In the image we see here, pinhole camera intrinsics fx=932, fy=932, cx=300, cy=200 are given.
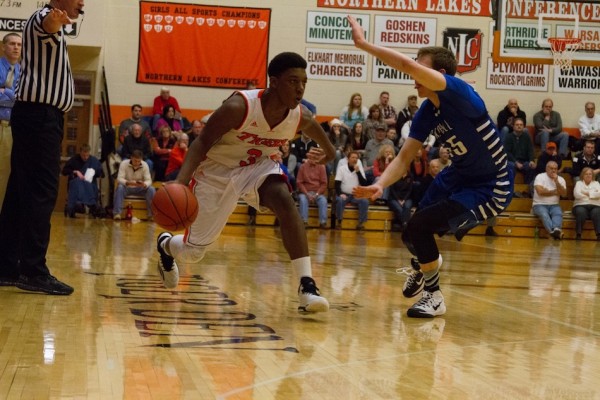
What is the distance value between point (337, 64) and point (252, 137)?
14.8 meters

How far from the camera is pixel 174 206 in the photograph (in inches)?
214

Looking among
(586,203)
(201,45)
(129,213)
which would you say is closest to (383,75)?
(201,45)

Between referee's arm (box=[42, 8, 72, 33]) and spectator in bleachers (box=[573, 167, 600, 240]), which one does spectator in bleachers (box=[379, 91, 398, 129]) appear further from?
referee's arm (box=[42, 8, 72, 33])

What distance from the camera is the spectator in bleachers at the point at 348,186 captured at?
684 inches

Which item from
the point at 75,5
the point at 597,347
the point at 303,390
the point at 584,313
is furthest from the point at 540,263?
the point at 303,390

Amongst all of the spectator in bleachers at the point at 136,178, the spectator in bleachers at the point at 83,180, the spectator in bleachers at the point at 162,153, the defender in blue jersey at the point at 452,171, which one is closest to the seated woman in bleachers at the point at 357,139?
the spectator in bleachers at the point at 162,153

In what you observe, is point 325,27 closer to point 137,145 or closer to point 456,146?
point 137,145

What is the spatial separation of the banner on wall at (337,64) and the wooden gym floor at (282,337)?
38.0ft

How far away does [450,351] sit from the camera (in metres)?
4.75

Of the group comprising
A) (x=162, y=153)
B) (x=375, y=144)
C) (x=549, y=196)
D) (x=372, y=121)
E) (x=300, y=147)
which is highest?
(x=372, y=121)

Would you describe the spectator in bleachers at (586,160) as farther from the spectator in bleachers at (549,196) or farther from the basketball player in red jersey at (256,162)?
the basketball player in red jersey at (256,162)

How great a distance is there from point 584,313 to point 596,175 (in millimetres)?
12541

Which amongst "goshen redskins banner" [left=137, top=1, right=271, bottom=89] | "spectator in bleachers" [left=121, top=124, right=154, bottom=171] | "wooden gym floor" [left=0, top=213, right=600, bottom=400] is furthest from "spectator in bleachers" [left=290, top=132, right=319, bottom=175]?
"wooden gym floor" [left=0, top=213, right=600, bottom=400]

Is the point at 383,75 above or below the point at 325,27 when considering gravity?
below
